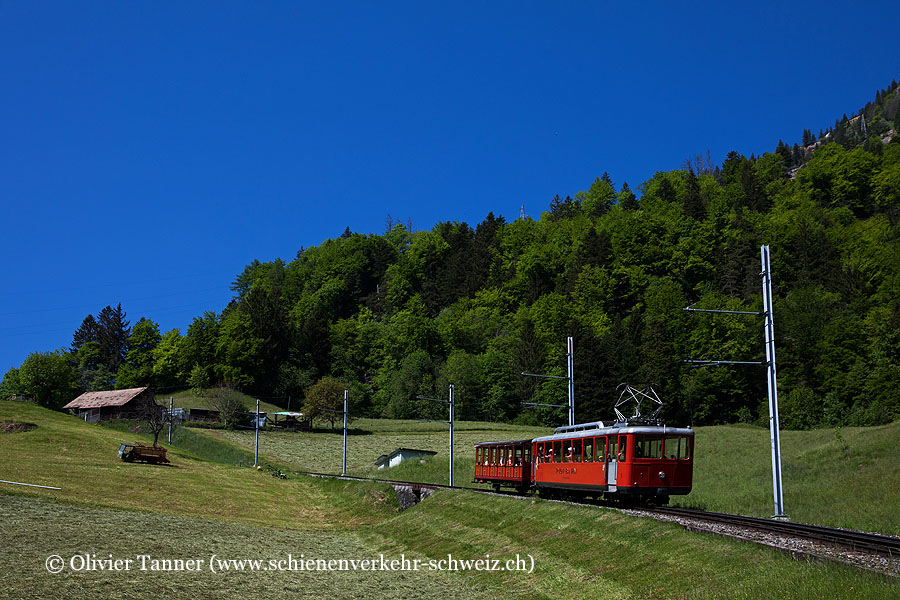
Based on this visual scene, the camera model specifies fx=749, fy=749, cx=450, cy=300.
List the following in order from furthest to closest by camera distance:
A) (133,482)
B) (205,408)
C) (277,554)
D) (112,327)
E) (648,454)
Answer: (112,327)
(205,408)
(133,482)
(648,454)
(277,554)

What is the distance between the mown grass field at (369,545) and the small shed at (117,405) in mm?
61491

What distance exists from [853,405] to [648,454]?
253ft

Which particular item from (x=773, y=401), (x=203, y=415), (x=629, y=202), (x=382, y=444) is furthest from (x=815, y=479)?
(x=629, y=202)

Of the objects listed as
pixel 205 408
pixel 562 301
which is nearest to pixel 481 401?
pixel 562 301

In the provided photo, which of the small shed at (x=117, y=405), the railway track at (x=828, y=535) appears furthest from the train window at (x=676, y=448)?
the small shed at (x=117, y=405)

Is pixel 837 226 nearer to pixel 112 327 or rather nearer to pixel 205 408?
pixel 205 408

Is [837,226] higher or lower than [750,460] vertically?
higher

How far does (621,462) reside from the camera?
93.8ft

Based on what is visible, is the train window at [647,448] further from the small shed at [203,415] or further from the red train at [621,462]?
the small shed at [203,415]

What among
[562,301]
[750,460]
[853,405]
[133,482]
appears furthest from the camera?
[562,301]

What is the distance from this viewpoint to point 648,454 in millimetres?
28500

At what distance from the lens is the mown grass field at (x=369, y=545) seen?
15.8 meters

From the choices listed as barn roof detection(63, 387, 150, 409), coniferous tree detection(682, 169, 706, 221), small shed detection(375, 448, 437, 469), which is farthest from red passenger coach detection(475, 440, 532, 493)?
coniferous tree detection(682, 169, 706, 221)

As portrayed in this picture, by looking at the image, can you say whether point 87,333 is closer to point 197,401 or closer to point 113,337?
point 113,337
